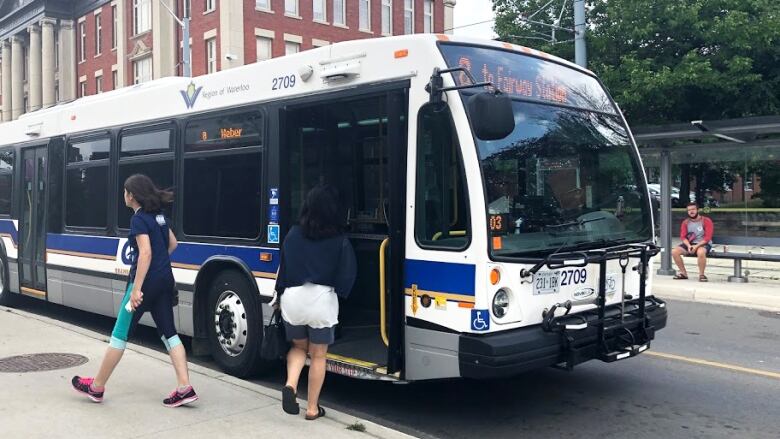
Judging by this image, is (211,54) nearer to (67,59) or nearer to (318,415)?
(67,59)

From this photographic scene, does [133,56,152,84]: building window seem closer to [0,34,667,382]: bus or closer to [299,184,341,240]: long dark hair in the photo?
[0,34,667,382]: bus

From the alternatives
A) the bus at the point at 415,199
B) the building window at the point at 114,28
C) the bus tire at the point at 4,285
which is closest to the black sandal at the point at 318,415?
the bus at the point at 415,199

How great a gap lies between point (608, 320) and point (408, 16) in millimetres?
40357

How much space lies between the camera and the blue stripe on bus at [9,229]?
1064 centimetres

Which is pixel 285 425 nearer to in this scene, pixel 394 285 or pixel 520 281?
pixel 394 285

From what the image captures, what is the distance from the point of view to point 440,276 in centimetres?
515

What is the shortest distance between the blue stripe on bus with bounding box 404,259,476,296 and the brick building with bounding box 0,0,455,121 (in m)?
27.8

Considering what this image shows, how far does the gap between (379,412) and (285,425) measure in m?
1.03

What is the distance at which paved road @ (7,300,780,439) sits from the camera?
17.9 ft

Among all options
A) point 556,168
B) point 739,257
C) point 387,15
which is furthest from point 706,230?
point 387,15

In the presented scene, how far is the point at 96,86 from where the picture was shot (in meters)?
46.4

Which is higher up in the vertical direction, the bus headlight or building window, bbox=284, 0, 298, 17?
building window, bbox=284, 0, 298, 17

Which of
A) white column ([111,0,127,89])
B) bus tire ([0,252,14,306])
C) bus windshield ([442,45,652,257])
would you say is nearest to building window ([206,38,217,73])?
white column ([111,0,127,89])

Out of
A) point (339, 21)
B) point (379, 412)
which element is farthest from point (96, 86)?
point (379, 412)
